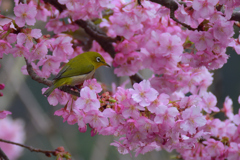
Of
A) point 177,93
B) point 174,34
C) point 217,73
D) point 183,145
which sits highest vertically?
point 174,34

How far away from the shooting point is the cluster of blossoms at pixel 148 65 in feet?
3.06

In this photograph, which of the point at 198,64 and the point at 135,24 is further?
the point at 135,24

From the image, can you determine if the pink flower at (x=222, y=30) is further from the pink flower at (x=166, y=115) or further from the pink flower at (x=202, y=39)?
the pink flower at (x=166, y=115)

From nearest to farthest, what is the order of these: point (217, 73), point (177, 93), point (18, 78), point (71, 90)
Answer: point (71, 90) → point (177, 93) → point (217, 73) → point (18, 78)

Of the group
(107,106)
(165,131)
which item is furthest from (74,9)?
(165,131)

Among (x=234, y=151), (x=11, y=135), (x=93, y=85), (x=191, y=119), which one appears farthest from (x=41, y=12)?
(x=11, y=135)

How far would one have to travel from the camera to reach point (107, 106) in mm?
959

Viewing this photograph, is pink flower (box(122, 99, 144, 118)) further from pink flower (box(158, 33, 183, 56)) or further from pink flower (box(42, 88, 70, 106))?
pink flower (box(158, 33, 183, 56))

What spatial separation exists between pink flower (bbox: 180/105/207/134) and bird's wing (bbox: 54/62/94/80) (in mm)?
376

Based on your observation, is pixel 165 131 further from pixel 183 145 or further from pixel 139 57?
pixel 139 57

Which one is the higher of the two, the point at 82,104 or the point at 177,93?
the point at 82,104

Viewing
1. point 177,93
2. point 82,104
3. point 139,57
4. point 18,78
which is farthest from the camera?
point 18,78

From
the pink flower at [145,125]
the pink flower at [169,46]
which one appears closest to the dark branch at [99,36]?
the pink flower at [169,46]

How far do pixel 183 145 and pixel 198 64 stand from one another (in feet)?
1.04
